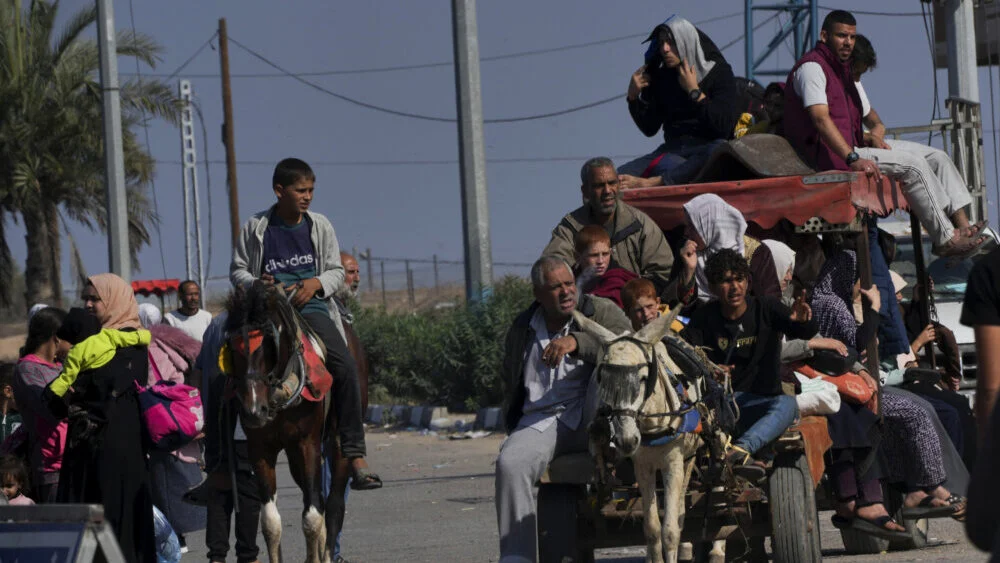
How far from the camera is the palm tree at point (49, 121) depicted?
3541 centimetres

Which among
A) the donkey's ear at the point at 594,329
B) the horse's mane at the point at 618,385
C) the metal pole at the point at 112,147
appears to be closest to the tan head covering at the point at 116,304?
the donkey's ear at the point at 594,329

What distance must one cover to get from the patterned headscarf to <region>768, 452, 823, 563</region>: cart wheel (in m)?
1.39

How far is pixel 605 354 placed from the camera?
27.7ft

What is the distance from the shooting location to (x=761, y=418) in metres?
9.17

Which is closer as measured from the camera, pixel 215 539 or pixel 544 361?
pixel 544 361

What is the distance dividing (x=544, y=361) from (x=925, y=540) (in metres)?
3.99

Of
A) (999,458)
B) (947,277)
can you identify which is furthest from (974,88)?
(999,458)

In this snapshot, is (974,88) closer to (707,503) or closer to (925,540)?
(925,540)

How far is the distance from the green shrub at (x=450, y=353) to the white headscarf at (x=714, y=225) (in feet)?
46.0

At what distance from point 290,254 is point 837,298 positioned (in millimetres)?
3473

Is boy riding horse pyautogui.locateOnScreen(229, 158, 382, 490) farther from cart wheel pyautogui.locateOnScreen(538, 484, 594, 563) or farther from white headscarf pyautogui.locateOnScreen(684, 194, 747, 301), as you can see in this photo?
white headscarf pyautogui.locateOnScreen(684, 194, 747, 301)

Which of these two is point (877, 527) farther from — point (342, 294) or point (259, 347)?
point (342, 294)

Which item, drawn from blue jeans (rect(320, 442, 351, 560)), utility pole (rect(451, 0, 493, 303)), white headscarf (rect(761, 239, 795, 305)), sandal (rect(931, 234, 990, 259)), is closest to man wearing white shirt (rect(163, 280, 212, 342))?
blue jeans (rect(320, 442, 351, 560))


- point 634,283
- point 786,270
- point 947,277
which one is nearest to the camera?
point 634,283
